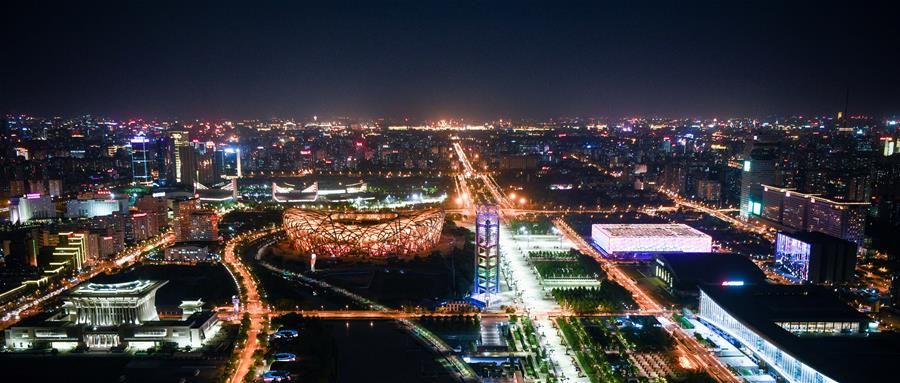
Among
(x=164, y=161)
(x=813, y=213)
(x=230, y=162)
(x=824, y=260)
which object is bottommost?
(x=824, y=260)

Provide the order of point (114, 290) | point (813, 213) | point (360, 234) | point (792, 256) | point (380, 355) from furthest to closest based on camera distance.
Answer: point (813, 213)
point (360, 234)
point (792, 256)
point (114, 290)
point (380, 355)

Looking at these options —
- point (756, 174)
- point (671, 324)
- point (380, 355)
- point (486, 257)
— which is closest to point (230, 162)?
point (486, 257)

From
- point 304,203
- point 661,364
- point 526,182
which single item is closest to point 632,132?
point 526,182

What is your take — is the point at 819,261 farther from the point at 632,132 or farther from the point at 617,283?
the point at 632,132

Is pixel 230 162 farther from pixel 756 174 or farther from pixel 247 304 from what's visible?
pixel 756 174

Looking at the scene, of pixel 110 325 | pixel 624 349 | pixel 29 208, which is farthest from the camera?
pixel 29 208

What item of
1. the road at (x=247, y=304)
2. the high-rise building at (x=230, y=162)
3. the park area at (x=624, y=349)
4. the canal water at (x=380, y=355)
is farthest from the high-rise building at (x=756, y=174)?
the high-rise building at (x=230, y=162)
